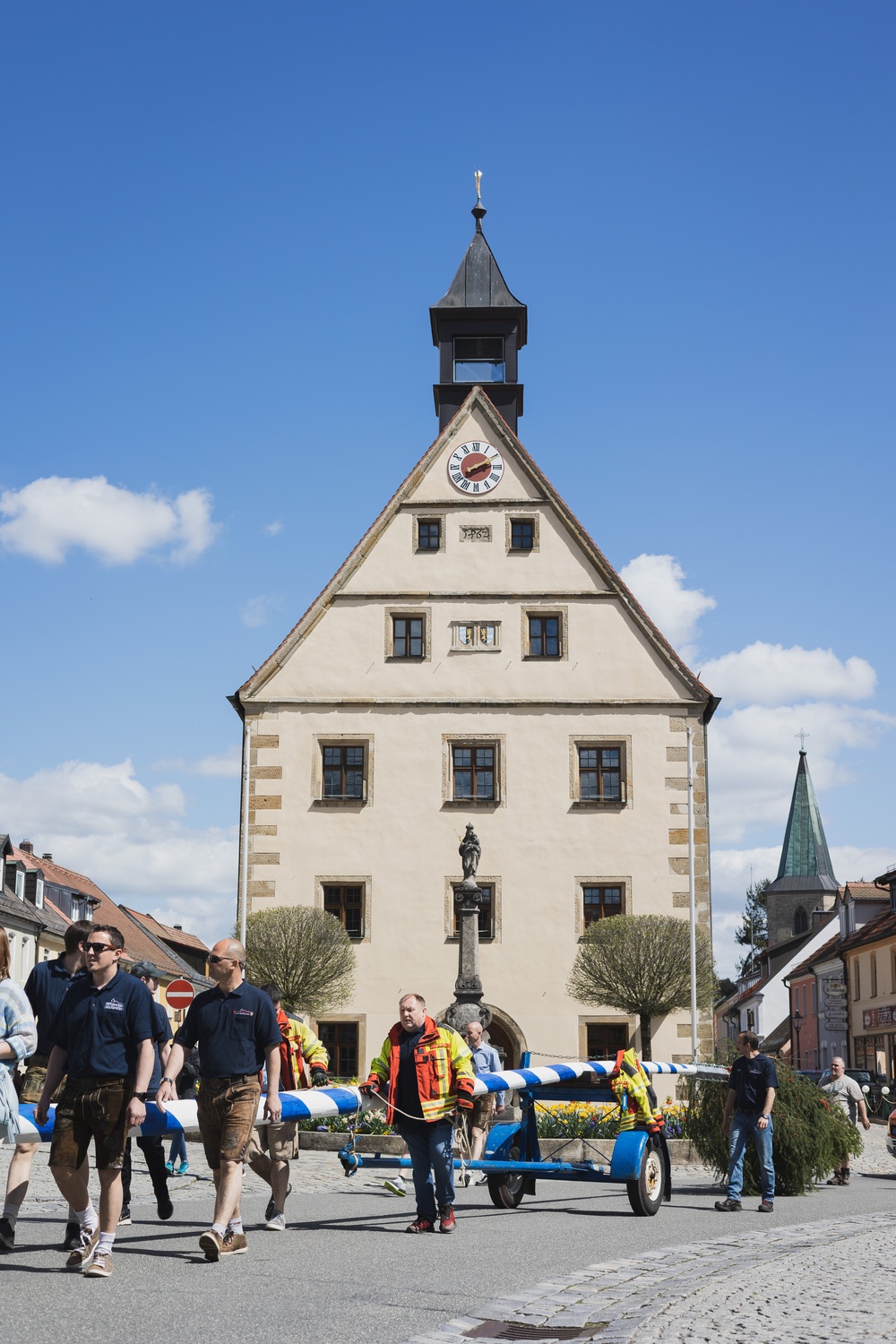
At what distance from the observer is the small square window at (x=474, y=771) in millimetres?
29781

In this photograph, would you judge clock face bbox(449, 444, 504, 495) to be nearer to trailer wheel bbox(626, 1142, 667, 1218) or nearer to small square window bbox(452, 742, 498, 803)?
small square window bbox(452, 742, 498, 803)

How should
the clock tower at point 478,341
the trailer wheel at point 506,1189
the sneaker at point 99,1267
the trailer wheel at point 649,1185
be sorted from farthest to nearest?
the clock tower at point 478,341
the trailer wheel at point 506,1189
the trailer wheel at point 649,1185
the sneaker at point 99,1267

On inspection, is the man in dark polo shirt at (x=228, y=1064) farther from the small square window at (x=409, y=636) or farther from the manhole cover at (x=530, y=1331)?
the small square window at (x=409, y=636)

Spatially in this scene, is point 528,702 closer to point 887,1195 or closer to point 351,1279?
point 887,1195

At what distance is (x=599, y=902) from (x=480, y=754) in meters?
3.69

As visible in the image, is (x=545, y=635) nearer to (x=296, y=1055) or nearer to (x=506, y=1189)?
(x=506, y=1189)

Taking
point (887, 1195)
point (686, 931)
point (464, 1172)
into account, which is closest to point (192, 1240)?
point (464, 1172)

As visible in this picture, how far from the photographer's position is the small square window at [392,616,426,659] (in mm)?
30328

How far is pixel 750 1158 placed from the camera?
13.1 metres

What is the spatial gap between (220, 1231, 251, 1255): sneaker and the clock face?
2382 centimetres

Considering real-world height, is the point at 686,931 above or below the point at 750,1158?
above

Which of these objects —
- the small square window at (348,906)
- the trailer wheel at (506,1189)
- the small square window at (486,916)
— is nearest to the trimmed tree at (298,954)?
the small square window at (348,906)

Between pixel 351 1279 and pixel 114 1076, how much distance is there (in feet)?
4.92

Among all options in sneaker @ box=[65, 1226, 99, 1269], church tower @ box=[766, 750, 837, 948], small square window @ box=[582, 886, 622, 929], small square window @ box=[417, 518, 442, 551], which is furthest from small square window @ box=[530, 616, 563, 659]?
church tower @ box=[766, 750, 837, 948]
